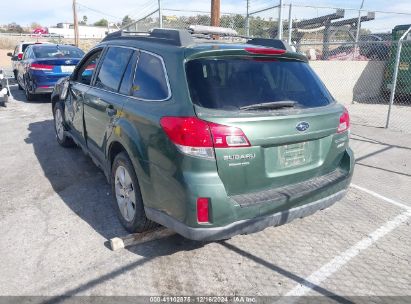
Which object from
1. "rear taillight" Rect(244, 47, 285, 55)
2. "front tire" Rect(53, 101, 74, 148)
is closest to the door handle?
"rear taillight" Rect(244, 47, 285, 55)

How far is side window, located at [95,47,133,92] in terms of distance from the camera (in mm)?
3758

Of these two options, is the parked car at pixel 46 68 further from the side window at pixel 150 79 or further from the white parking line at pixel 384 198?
the white parking line at pixel 384 198

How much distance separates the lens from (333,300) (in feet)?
9.01

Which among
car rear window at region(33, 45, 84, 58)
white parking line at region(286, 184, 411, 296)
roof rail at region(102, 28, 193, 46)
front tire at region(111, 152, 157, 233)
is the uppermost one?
roof rail at region(102, 28, 193, 46)

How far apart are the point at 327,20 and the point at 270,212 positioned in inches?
457

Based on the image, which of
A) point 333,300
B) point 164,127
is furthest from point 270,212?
point 164,127

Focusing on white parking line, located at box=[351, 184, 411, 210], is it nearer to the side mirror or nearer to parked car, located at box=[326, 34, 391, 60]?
the side mirror

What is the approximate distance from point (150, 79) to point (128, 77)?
0.47 m

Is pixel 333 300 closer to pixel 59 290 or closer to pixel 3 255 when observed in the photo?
pixel 59 290

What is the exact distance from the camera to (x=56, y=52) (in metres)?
11.2

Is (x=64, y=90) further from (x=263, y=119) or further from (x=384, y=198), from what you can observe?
(x=384, y=198)

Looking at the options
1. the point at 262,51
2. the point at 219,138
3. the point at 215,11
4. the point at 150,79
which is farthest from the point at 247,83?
the point at 215,11

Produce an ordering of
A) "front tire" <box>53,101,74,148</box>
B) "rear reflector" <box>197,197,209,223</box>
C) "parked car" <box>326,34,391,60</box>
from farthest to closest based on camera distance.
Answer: "parked car" <box>326,34,391,60</box> < "front tire" <box>53,101,74,148</box> < "rear reflector" <box>197,197,209,223</box>

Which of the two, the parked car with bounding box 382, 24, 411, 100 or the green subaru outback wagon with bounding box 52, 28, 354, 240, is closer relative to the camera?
the green subaru outback wagon with bounding box 52, 28, 354, 240
